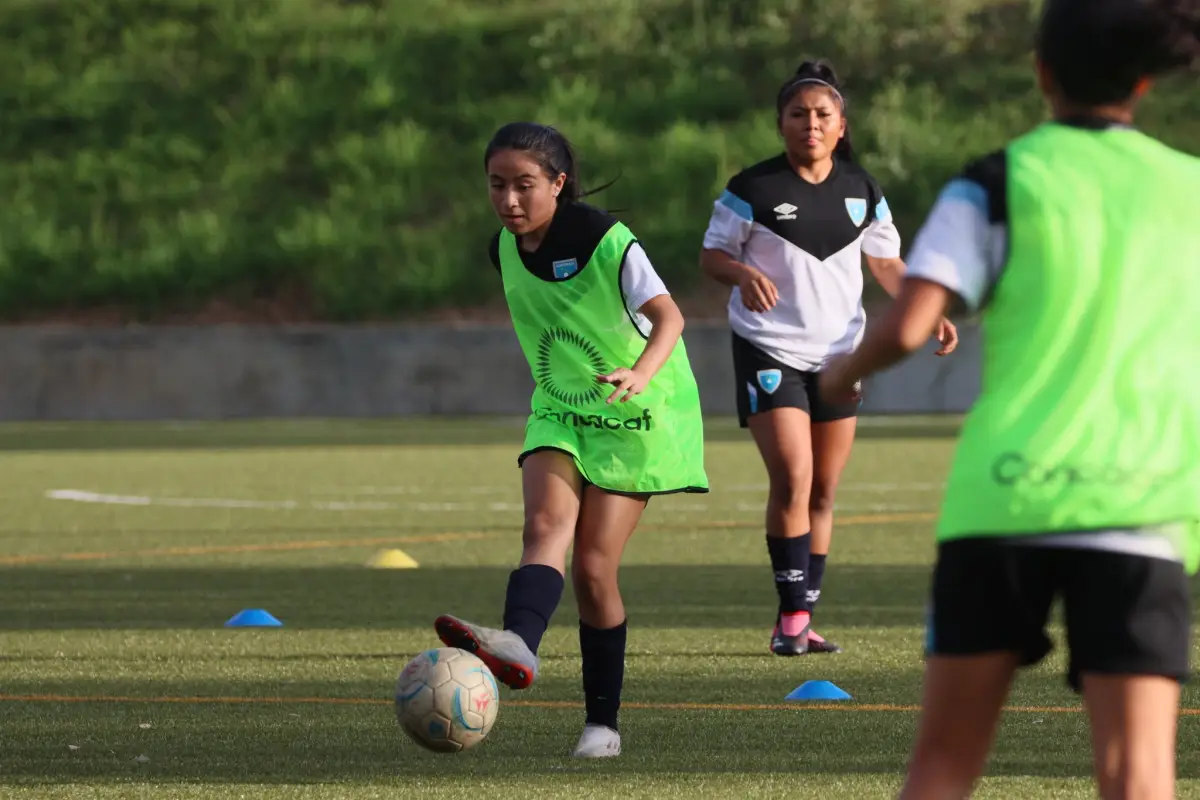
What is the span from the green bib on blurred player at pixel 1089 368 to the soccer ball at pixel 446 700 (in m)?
2.70

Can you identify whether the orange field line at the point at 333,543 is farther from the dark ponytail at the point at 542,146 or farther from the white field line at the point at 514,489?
the dark ponytail at the point at 542,146

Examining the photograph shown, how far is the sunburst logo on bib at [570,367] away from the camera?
6.59m

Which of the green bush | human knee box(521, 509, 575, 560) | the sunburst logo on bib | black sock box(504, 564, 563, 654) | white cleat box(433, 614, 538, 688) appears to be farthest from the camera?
the green bush

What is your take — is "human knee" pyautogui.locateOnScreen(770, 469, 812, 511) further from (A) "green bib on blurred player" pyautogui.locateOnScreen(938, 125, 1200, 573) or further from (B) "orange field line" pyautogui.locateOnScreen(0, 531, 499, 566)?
(A) "green bib on blurred player" pyautogui.locateOnScreen(938, 125, 1200, 573)

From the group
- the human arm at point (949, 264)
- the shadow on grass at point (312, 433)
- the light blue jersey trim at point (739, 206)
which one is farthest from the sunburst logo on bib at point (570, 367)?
the shadow on grass at point (312, 433)

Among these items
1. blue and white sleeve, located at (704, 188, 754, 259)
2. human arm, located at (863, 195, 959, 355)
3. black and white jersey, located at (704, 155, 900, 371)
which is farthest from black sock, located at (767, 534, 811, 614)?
blue and white sleeve, located at (704, 188, 754, 259)

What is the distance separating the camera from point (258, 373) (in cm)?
3089

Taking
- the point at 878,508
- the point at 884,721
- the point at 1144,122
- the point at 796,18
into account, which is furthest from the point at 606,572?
the point at 796,18

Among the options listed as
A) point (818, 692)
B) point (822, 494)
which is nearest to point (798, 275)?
point (822, 494)

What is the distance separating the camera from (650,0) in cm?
4022

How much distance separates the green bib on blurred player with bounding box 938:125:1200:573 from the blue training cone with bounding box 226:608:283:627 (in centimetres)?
619

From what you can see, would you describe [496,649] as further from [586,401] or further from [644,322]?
[644,322]

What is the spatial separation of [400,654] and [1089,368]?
5.32m

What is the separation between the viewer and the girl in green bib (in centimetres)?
650
